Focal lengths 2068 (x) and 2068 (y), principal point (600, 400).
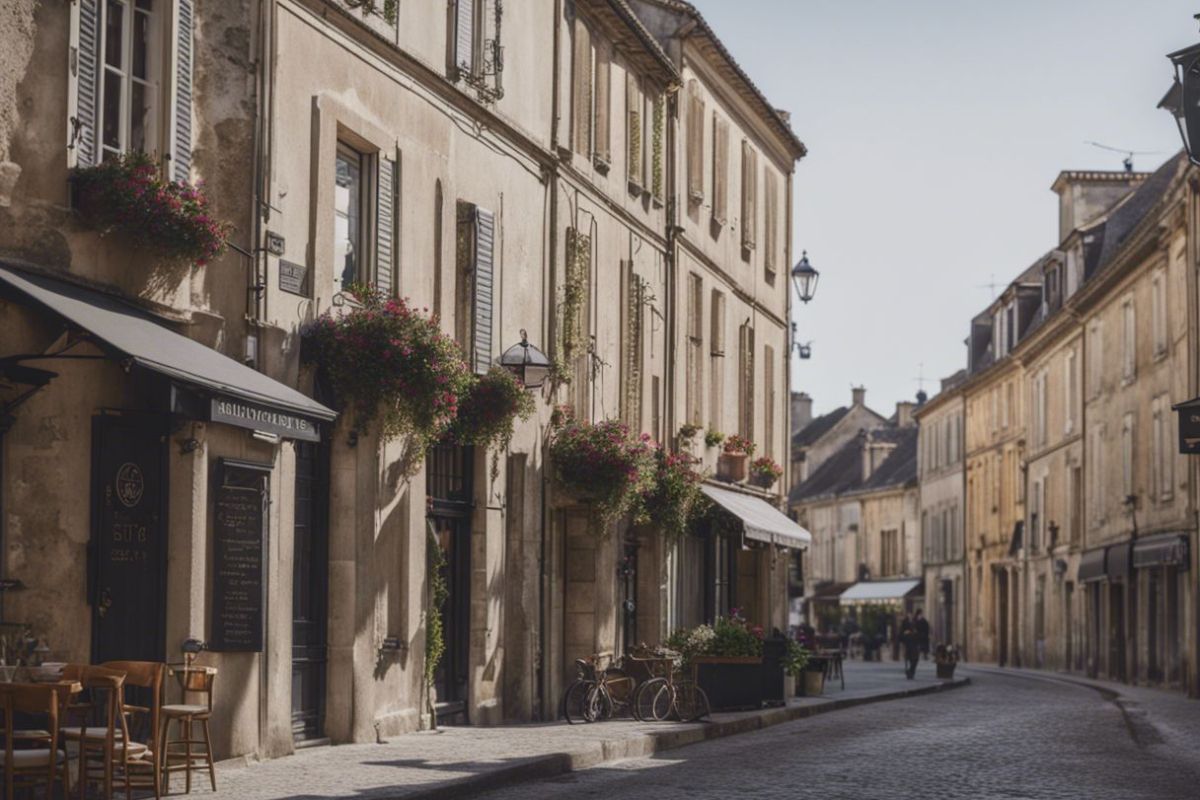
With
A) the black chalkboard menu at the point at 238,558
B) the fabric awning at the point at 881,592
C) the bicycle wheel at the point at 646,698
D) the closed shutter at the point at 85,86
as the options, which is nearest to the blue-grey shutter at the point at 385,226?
the black chalkboard menu at the point at 238,558

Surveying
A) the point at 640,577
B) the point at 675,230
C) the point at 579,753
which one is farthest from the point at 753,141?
the point at 579,753

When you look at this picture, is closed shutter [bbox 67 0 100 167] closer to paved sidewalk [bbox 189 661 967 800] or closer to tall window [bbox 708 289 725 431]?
paved sidewalk [bbox 189 661 967 800]

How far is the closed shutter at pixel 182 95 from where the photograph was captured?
14.4 metres

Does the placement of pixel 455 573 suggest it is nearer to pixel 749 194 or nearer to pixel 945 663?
pixel 749 194

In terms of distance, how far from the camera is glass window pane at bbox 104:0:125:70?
46.3 ft

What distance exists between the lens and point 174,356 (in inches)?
516

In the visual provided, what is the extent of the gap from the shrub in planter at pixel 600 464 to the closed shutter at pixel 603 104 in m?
3.99

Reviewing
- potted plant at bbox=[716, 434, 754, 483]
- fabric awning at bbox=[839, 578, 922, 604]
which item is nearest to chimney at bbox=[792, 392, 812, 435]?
fabric awning at bbox=[839, 578, 922, 604]

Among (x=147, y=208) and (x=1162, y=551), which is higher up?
(x=147, y=208)

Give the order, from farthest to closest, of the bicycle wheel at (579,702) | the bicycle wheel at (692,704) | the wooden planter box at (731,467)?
the wooden planter box at (731,467) → the bicycle wheel at (692,704) → the bicycle wheel at (579,702)

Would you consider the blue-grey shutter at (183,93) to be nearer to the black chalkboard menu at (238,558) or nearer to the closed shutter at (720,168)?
the black chalkboard menu at (238,558)

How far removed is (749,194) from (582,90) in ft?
32.6

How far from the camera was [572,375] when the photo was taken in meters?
24.2

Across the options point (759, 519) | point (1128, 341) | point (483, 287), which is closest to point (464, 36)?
point (483, 287)
